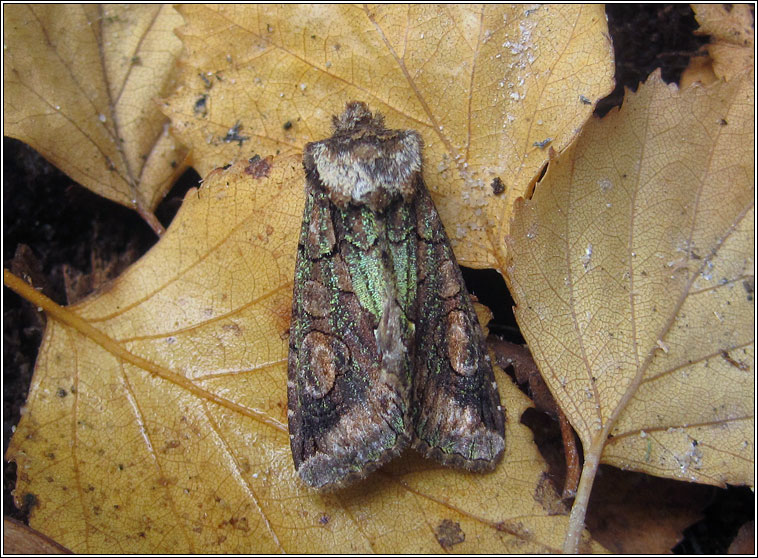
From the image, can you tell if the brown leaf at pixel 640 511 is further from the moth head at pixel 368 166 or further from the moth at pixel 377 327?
the moth head at pixel 368 166

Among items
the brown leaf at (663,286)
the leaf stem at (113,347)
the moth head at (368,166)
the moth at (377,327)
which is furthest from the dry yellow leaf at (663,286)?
the leaf stem at (113,347)

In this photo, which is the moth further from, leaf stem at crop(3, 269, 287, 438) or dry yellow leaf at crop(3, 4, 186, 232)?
dry yellow leaf at crop(3, 4, 186, 232)

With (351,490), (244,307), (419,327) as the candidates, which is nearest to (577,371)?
(419,327)

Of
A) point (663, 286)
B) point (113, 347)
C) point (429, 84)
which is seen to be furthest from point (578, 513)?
point (113, 347)

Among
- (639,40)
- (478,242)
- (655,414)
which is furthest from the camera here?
(639,40)

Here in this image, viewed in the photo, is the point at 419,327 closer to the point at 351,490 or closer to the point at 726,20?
the point at 351,490
